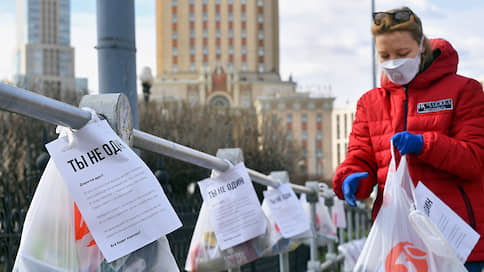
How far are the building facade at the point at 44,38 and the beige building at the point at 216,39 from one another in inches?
3185

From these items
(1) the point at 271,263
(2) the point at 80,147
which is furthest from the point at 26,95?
(1) the point at 271,263

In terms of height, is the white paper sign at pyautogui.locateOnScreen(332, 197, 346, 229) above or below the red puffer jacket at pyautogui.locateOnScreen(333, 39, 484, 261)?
below

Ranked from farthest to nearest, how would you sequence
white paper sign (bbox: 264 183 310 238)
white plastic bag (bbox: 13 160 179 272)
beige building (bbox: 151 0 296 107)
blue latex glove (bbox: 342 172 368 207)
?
1. beige building (bbox: 151 0 296 107)
2. white paper sign (bbox: 264 183 310 238)
3. blue latex glove (bbox: 342 172 368 207)
4. white plastic bag (bbox: 13 160 179 272)

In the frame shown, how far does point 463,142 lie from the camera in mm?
2803

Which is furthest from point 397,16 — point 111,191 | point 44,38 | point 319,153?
point 44,38

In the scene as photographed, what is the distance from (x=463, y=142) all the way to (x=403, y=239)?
0.50 meters

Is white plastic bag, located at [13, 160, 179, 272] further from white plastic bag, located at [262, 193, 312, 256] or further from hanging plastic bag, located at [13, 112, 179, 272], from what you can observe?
white plastic bag, located at [262, 193, 312, 256]

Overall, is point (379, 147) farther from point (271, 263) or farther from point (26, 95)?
point (271, 263)

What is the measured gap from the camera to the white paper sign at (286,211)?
156 inches

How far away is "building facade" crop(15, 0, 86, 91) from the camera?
180000mm

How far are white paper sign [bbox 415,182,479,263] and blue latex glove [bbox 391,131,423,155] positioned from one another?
155 millimetres

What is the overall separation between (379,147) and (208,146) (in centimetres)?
2645

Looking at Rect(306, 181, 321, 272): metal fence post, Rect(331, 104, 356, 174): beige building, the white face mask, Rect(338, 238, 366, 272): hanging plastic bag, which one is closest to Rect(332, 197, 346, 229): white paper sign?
Rect(338, 238, 366, 272): hanging plastic bag

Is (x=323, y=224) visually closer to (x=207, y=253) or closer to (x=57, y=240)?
(x=207, y=253)
